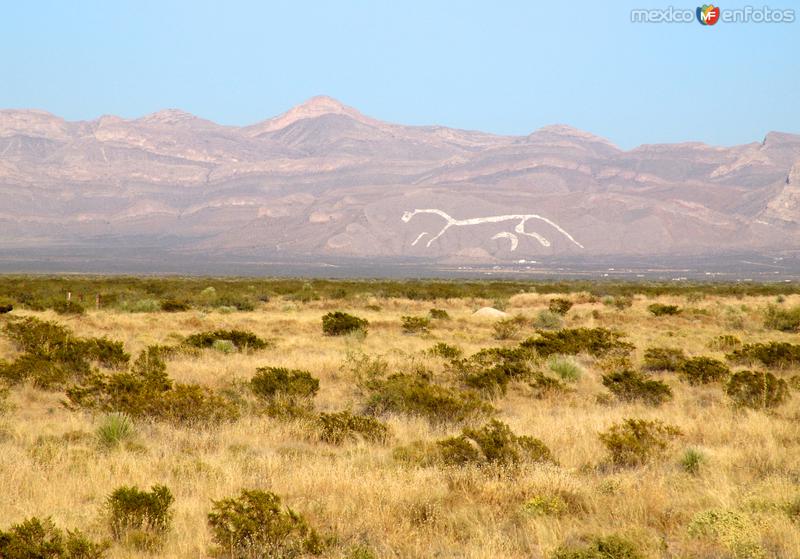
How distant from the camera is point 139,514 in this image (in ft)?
19.5

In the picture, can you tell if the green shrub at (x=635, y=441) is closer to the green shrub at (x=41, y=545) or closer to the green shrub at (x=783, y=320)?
the green shrub at (x=41, y=545)

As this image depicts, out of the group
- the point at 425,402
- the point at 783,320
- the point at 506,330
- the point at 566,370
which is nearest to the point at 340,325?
the point at 506,330

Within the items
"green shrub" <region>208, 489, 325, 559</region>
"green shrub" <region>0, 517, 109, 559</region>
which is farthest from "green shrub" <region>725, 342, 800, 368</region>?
"green shrub" <region>0, 517, 109, 559</region>

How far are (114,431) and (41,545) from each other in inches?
130

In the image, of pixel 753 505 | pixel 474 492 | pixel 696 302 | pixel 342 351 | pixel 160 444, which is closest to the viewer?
pixel 753 505

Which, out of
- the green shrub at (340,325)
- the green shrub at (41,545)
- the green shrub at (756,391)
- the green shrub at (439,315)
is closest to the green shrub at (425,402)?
the green shrub at (756,391)

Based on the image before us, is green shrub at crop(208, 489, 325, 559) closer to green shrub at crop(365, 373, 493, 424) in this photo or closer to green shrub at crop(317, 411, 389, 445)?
green shrub at crop(317, 411, 389, 445)

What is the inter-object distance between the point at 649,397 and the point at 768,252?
202118 millimetres

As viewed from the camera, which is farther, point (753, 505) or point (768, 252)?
point (768, 252)

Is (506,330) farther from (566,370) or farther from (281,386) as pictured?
(281,386)

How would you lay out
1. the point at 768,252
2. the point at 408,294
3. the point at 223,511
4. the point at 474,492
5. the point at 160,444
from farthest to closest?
1. the point at 768,252
2. the point at 408,294
3. the point at 160,444
4. the point at 474,492
5. the point at 223,511

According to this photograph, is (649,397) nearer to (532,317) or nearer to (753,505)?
(753,505)

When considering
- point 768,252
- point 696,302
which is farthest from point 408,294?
point 768,252

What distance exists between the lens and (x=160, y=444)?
8.41m
